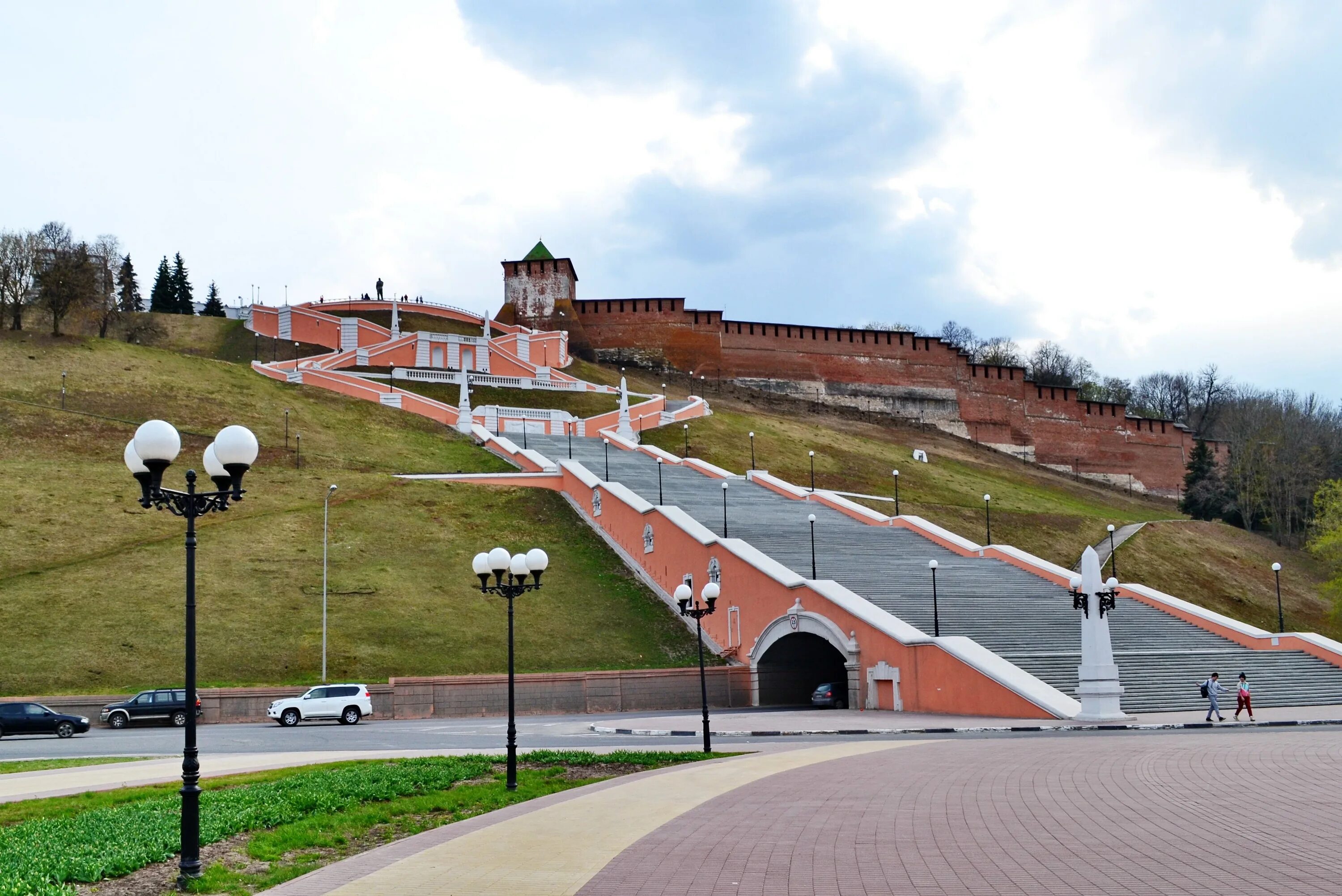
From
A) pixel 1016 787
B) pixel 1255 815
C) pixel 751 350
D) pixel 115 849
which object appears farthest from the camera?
pixel 751 350

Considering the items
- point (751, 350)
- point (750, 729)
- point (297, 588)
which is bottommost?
point (750, 729)

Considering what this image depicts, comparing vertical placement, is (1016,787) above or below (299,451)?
below

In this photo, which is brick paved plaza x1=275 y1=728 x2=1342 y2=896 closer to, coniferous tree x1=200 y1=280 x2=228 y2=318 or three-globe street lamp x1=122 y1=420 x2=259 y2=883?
three-globe street lamp x1=122 y1=420 x2=259 y2=883

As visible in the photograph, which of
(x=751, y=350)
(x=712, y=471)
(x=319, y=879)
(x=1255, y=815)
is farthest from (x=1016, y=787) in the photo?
(x=751, y=350)

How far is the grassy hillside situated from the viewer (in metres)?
29.1

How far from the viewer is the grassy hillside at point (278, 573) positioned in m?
29.1

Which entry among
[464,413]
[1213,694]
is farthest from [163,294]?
[1213,694]

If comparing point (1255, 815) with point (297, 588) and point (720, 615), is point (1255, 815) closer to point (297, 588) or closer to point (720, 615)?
point (720, 615)

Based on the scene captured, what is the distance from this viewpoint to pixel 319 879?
26.9 ft

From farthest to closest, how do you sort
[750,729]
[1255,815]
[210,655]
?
[210,655] < [750,729] < [1255,815]

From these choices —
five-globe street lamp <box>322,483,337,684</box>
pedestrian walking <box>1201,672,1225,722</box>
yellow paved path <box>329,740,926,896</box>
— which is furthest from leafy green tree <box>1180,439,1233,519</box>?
yellow paved path <box>329,740,926,896</box>

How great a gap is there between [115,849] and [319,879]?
174cm

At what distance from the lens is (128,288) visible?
93.6m

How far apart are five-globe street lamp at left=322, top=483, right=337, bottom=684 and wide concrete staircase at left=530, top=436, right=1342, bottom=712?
11128 millimetres
